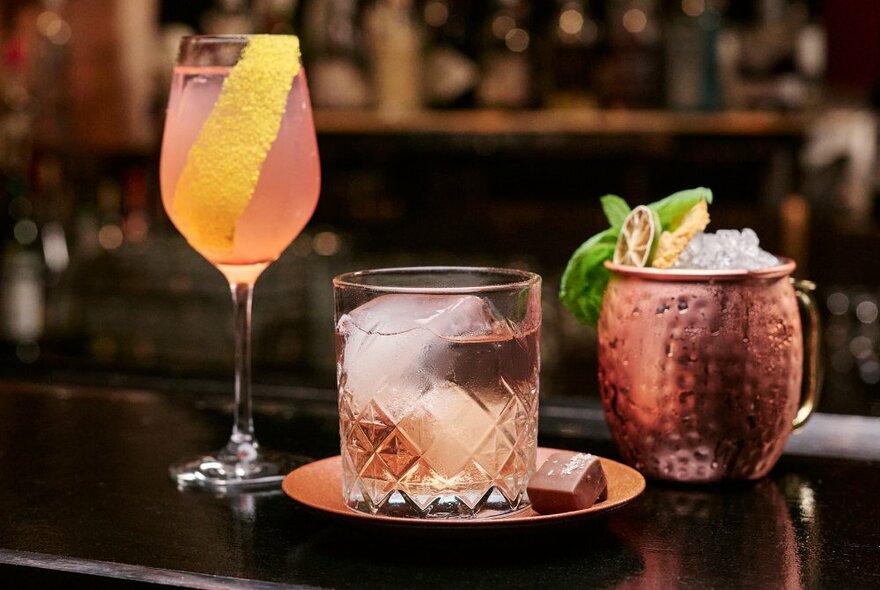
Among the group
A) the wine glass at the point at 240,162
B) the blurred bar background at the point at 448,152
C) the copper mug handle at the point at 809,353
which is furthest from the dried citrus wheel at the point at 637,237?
the blurred bar background at the point at 448,152

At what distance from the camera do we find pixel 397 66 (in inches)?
115

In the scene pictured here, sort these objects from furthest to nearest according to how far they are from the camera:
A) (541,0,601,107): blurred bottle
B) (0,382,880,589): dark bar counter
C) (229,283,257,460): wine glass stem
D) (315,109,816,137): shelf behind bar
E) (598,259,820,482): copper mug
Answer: (541,0,601,107): blurred bottle < (315,109,816,137): shelf behind bar < (229,283,257,460): wine glass stem < (598,259,820,482): copper mug < (0,382,880,589): dark bar counter

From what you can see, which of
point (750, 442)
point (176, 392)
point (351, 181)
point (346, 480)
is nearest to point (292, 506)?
point (346, 480)

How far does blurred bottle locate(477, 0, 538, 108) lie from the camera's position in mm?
2873

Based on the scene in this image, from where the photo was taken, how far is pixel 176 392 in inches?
49.8

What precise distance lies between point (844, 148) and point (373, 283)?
6.88 feet

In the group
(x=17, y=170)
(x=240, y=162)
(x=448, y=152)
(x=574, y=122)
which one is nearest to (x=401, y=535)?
(x=240, y=162)

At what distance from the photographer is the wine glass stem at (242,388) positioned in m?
0.99

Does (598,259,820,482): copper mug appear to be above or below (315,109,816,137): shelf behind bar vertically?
below

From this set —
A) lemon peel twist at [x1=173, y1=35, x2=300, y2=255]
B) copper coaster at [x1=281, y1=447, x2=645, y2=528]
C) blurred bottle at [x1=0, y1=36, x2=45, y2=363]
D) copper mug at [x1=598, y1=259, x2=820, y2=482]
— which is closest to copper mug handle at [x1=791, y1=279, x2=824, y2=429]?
copper mug at [x1=598, y1=259, x2=820, y2=482]

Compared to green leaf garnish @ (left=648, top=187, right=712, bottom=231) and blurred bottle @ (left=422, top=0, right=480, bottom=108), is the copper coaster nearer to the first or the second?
green leaf garnish @ (left=648, top=187, right=712, bottom=231)

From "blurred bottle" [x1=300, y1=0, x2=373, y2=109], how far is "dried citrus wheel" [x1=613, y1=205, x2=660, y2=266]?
209 cm

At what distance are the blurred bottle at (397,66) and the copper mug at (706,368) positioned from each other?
206cm

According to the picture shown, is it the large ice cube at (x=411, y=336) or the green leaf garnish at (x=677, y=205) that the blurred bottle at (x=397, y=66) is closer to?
the green leaf garnish at (x=677, y=205)
